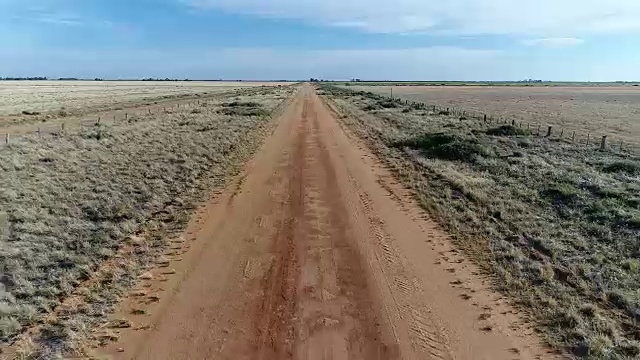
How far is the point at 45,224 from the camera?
11.7 m

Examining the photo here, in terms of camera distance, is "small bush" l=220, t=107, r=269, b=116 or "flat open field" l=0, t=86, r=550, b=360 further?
"small bush" l=220, t=107, r=269, b=116

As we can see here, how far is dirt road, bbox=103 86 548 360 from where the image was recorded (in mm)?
6676

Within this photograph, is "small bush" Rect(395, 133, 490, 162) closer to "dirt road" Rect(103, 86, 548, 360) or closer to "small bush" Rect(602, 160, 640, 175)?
"small bush" Rect(602, 160, 640, 175)

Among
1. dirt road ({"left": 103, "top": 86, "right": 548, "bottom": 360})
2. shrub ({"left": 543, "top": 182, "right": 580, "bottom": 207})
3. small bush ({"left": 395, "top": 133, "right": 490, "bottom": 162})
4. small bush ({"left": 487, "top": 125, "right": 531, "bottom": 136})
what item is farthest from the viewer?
small bush ({"left": 487, "top": 125, "right": 531, "bottom": 136})

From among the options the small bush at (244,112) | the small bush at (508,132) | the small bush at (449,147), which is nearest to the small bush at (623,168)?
the small bush at (449,147)

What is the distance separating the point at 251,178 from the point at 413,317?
34.4ft

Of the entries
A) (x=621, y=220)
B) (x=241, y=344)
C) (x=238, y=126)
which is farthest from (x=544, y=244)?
(x=238, y=126)

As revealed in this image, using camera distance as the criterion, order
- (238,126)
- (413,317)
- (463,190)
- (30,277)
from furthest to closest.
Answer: (238,126)
(463,190)
(30,277)
(413,317)

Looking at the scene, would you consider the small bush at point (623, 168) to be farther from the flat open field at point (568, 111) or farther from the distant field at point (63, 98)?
the distant field at point (63, 98)

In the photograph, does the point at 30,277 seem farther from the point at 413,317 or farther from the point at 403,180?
the point at 403,180

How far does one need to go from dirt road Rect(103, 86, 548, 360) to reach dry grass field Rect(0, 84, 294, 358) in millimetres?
712

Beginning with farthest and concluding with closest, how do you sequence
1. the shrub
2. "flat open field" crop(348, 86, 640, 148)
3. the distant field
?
the distant field → "flat open field" crop(348, 86, 640, 148) → the shrub

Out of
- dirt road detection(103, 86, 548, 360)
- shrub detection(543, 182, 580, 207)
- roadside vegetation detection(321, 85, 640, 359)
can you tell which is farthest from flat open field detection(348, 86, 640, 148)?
dirt road detection(103, 86, 548, 360)

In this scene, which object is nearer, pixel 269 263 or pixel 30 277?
pixel 30 277
